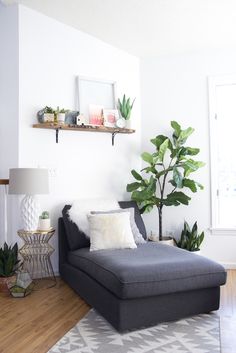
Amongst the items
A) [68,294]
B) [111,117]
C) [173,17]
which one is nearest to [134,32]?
[173,17]

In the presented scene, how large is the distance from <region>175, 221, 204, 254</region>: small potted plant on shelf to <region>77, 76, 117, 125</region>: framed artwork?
65.7 inches

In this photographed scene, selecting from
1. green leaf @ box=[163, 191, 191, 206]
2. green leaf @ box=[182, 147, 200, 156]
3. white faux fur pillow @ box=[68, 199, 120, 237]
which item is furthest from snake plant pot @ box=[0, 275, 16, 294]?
green leaf @ box=[182, 147, 200, 156]

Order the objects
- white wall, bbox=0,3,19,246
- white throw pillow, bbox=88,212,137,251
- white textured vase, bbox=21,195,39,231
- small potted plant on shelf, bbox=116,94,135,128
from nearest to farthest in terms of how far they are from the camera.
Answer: white throw pillow, bbox=88,212,137,251, white textured vase, bbox=21,195,39,231, white wall, bbox=0,3,19,246, small potted plant on shelf, bbox=116,94,135,128

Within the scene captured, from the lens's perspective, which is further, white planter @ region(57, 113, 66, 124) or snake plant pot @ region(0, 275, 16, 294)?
white planter @ region(57, 113, 66, 124)

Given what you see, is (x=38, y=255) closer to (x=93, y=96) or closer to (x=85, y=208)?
(x=85, y=208)

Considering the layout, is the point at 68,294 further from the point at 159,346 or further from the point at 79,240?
the point at 159,346

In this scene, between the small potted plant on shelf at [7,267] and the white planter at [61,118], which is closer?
the small potted plant on shelf at [7,267]

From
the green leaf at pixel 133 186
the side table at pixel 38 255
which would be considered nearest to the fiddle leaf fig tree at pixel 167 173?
the green leaf at pixel 133 186

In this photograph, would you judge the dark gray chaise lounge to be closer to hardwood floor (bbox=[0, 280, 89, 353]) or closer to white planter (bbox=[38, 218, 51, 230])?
hardwood floor (bbox=[0, 280, 89, 353])

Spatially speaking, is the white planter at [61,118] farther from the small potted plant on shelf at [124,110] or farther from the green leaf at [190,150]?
the green leaf at [190,150]

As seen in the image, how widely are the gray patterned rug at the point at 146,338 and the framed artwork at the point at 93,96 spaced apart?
2.25m

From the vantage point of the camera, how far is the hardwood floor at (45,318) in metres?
2.16

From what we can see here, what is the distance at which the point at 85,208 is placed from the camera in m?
3.48

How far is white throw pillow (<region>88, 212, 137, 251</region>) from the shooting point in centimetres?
304
